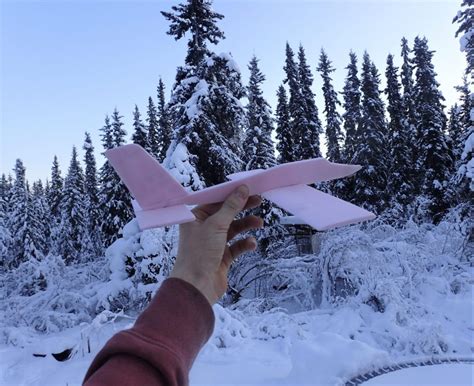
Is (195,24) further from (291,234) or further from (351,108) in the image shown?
(351,108)

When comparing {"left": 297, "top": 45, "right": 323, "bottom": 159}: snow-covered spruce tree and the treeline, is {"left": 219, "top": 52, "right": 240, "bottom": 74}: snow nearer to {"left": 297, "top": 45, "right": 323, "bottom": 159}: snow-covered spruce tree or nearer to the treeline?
the treeline

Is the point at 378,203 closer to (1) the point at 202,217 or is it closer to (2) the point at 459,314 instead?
(2) the point at 459,314

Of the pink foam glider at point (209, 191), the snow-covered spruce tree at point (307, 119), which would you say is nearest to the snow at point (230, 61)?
the pink foam glider at point (209, 191)

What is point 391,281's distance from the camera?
6.70 metres

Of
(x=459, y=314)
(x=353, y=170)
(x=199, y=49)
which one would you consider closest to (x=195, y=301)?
(x=353, y=170)

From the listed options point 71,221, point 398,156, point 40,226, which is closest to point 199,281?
point 398,156

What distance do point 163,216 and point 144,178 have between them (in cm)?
26

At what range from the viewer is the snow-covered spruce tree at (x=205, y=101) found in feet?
39.4

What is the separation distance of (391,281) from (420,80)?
24270 millimetres

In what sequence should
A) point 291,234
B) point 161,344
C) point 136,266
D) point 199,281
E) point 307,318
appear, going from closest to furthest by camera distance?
point 161,344, point 199,281, point 307,318, point 136,266, point 291,234

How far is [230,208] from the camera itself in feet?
6.40

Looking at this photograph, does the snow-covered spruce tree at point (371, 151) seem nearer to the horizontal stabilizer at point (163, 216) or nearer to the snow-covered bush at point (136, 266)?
the snow-covered bush at point (136, 266)

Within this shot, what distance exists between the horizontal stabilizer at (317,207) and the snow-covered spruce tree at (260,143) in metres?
11.6

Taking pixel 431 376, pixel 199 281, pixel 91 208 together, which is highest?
pixel 91 208
